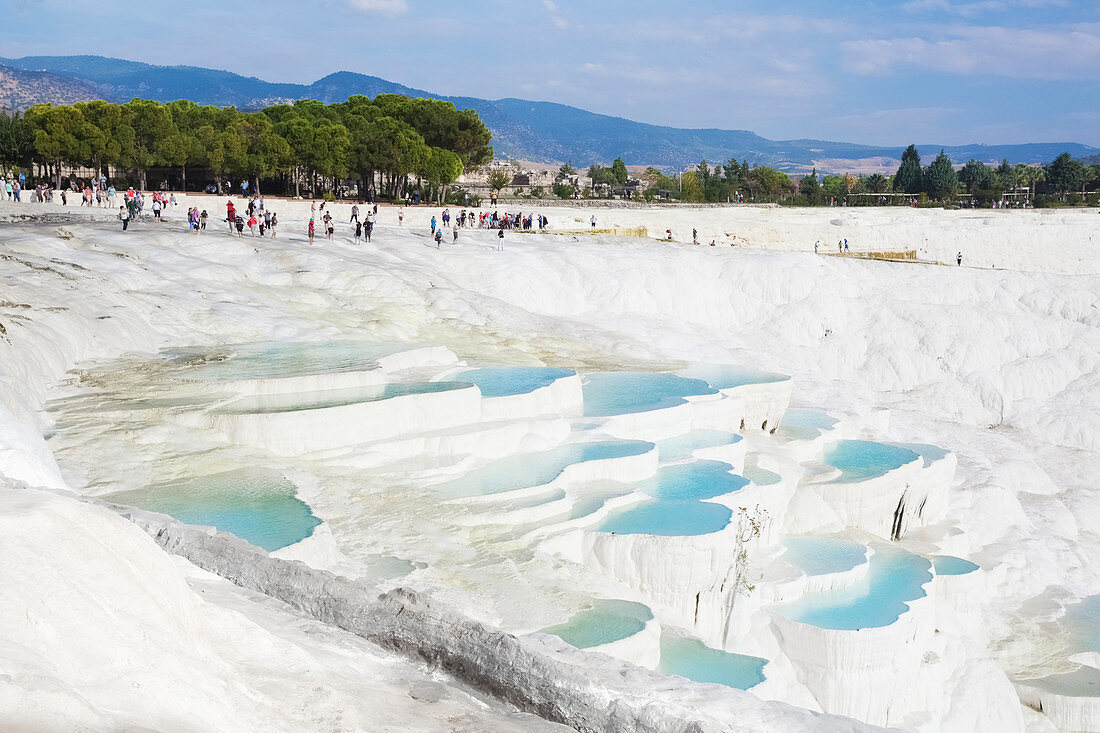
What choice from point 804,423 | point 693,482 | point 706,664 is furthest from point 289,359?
point 804,423

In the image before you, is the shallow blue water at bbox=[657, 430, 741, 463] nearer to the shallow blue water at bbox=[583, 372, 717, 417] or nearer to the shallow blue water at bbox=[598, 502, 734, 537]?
the shallow blue water at bbox=[583, 372, 717, 417]

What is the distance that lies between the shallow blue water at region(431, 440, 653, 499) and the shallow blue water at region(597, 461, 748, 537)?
594 mm

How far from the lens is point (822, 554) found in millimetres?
13344

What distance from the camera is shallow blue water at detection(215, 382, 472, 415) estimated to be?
12414 millimetres

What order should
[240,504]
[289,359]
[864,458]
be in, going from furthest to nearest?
[864,458] → [289,359] → [240,504]

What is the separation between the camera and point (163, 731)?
Result: 11.3ft

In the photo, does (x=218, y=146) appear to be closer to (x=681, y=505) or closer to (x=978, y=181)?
(x=681, y=505)

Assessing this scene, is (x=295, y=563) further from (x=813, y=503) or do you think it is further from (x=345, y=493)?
(x=813, y=503)

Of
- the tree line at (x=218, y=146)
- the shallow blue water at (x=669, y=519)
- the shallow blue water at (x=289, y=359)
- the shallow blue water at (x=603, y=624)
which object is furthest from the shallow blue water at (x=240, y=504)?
the tree line at (x=218, y=146)

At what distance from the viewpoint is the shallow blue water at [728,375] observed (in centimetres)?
1883

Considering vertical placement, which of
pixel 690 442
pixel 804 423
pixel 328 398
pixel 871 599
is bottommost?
pixel 871 599

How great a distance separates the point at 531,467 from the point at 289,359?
523 cm

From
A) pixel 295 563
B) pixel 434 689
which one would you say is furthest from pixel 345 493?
pixel 434 689

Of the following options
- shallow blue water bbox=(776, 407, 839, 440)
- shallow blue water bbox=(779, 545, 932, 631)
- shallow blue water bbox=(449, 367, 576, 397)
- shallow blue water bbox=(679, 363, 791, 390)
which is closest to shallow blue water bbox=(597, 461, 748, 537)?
shallow blue water bbox=(779, 545, 932, 631)
